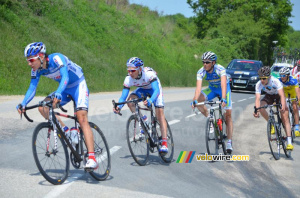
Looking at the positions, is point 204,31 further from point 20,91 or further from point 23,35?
point 20,91

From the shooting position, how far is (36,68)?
599 cm

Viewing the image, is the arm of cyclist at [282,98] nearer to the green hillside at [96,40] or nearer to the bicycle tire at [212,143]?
the bicycle tire at [212,143]

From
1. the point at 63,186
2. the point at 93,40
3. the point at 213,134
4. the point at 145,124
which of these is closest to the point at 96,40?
the point at 93,40

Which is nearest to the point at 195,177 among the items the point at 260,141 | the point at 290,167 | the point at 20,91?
the point at 290,167

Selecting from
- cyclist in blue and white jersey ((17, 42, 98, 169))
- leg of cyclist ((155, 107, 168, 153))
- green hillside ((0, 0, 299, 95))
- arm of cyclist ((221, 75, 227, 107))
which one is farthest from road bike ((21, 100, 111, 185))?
green hillside ((0, 0, 299, 95))

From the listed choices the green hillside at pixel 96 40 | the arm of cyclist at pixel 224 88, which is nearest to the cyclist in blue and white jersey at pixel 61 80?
the arm of cyclist at pixel 224 88

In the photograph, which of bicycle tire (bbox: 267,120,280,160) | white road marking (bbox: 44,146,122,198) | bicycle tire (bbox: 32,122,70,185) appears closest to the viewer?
white road marking (bbox: 44,146,122,198)

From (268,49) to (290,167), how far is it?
7592 centimetres

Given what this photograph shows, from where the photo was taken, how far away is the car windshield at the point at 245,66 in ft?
91.4

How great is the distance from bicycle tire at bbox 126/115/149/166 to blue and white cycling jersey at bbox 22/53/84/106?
1.30 meters

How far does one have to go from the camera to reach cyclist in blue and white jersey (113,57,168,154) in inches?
288

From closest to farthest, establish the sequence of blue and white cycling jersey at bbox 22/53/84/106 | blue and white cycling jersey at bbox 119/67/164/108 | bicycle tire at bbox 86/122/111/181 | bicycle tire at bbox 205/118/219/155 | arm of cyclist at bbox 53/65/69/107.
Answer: arm of cyclist at bbox 53/65/69/107 < blue and white cycling jersey at bbox 22/53/84/106 < bicycle tire at bbox 86/122/111/181 < blue and white cycling jersey at bbox 119/67/164/108 < bicycle tire at bbox 205/118/219/155

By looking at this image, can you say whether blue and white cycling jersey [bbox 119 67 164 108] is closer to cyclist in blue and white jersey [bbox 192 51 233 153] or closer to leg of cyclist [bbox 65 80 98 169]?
cyclist in blue and white jersey [bbox 192 51 233 153]

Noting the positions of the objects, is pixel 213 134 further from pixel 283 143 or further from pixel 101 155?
pixel 101 155
